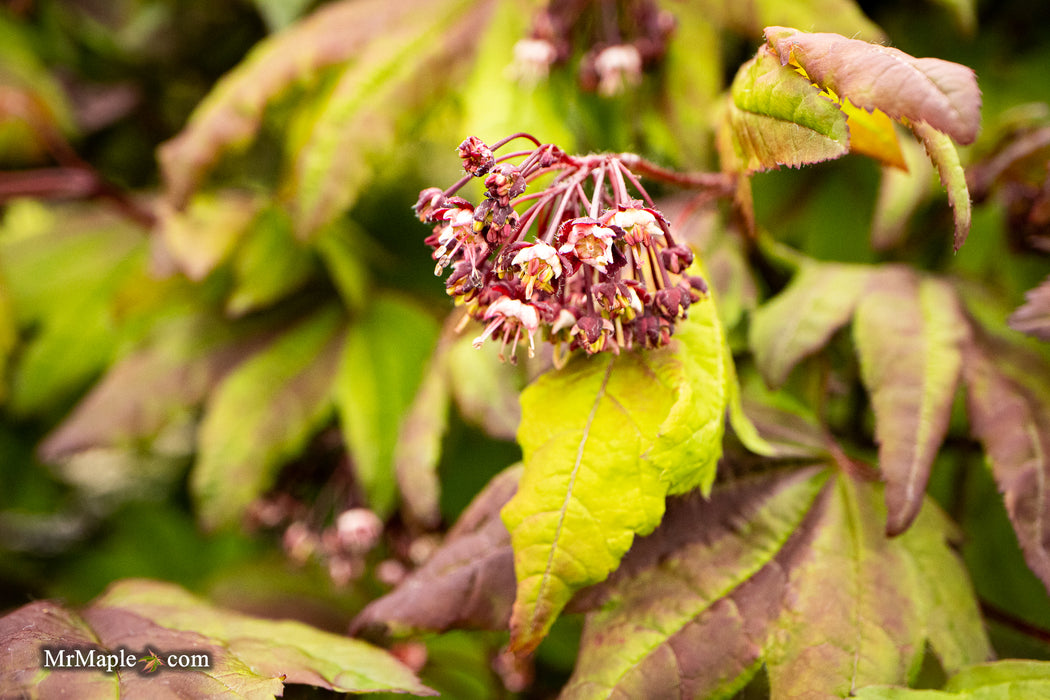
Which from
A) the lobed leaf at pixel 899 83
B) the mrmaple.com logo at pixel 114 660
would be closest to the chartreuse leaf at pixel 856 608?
the lobed leaf at pixel 899 83

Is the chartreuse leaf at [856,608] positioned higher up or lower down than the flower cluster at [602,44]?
lower down

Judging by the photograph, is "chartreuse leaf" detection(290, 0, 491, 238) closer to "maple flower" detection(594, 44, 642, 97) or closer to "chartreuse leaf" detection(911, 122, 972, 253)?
"maple flower" detection(594, 44, 642, 97)

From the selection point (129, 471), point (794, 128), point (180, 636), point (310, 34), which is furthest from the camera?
point (129, 471)

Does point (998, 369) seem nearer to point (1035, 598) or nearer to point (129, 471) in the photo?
point (1035, 598)

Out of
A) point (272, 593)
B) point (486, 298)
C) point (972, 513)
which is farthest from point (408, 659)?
point (972, 513)

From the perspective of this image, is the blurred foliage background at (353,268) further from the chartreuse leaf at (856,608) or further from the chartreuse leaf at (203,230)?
the chartreuse leaf at (856,608)

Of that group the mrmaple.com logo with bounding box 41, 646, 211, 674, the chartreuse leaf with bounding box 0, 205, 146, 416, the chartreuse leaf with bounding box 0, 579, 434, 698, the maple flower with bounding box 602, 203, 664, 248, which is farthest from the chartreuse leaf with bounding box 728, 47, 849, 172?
the chartreuse leaf with bounding box 0, 205, 146, 416

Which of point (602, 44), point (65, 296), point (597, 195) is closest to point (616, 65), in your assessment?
point (602, 44)
